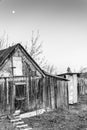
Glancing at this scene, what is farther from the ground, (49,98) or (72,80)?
(72,80)

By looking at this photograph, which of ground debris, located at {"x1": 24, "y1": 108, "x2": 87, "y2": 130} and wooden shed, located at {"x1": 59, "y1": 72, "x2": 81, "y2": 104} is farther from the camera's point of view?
wooden shed, located at {"x1": 59, "y1": 72, "x2": 81, "y2": 104}

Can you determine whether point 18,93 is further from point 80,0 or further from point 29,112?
point 80,0

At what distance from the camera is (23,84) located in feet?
36.7

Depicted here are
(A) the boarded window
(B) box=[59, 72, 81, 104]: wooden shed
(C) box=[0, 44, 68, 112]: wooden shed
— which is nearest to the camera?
(C) box=[0, 44, 68, 112]: wooden shed

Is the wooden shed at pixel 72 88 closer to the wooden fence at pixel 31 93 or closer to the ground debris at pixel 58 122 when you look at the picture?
the wooden fence at pixel 31 93

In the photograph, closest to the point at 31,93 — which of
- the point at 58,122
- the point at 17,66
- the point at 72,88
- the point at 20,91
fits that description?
the point at 20,91

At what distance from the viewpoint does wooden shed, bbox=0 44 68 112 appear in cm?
1026

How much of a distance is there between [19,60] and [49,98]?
4.39 meters

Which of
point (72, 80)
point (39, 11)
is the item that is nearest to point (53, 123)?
point (72, 80)

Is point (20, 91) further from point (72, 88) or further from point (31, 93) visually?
point (72, 88)

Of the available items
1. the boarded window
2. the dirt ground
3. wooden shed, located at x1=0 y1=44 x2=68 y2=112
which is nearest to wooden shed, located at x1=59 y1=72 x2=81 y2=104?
wooden shed, located at x1=0 y1=44 x2=68 y2=112

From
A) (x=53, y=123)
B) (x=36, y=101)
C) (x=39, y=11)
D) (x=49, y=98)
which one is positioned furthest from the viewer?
(x=39, y=11)

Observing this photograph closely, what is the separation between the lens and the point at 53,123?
9578 mm

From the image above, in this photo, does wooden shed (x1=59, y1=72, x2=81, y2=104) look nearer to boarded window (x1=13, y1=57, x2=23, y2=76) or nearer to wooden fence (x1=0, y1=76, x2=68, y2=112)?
wooden fence (x1=0, y1=76, x2=68, y2=112)
